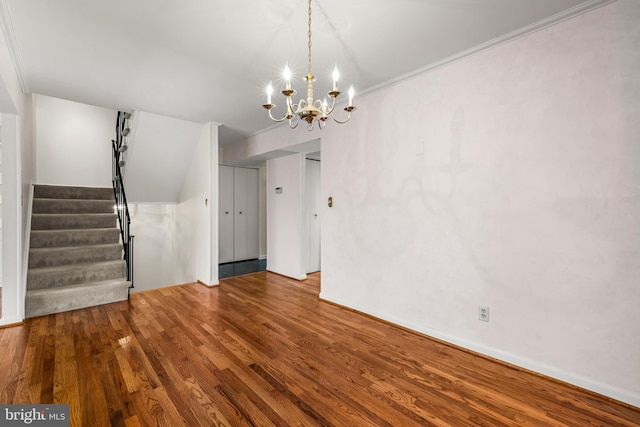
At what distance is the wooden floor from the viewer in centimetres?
176

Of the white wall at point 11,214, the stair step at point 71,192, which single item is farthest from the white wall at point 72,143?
the white wall at point 11,214

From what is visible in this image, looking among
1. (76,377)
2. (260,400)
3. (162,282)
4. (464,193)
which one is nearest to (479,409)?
(260,400)

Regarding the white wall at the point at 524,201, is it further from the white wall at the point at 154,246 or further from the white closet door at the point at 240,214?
the white wall at the point at 154,246

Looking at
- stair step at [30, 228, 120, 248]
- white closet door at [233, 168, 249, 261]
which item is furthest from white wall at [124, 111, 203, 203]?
white closet door at [233, 168, 249, 261]

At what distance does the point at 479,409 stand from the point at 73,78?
14.9 feet

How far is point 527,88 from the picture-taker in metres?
2.24

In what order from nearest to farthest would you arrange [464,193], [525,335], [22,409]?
[22,409] < [525,335] < [464,193]

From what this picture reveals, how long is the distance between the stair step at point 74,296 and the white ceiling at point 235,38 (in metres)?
2.35

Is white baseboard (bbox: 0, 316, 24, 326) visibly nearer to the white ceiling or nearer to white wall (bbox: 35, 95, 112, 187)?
the white ceiling

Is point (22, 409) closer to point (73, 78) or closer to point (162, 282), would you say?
point (73, 78)

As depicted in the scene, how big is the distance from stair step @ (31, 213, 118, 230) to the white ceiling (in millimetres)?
1909

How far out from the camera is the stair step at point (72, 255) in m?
3.78

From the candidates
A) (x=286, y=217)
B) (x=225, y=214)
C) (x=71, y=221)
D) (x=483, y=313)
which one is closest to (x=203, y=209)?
(x=286, y=217)

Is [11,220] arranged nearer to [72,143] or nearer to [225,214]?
[72,143]
